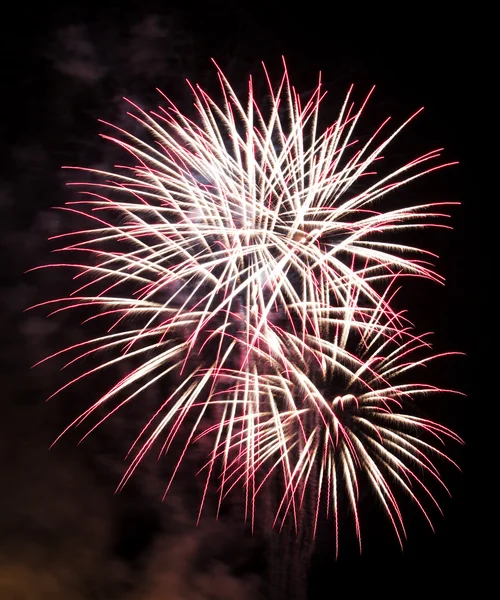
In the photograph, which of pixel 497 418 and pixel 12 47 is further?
pixel 497 418

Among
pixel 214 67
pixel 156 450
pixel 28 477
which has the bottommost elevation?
pixel 28 477

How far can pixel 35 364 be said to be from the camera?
1074 cm

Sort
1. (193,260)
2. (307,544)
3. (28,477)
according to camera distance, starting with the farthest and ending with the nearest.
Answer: (28,477), (307,544), (193,260)

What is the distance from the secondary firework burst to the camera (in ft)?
18.9

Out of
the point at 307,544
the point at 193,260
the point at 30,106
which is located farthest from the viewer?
the point at 30,106

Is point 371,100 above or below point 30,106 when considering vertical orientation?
above

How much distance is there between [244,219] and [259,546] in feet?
22.8

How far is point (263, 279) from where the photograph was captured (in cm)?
822

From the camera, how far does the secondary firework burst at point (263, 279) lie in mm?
5758

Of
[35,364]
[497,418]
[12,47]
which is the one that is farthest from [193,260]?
[497,418]

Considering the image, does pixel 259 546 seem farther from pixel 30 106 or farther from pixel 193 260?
pixel 30 106

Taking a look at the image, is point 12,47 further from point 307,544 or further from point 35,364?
point 307,544

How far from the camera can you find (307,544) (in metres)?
9.59

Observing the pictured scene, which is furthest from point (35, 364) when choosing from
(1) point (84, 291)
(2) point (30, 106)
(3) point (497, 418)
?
(3) point (497, 418)
